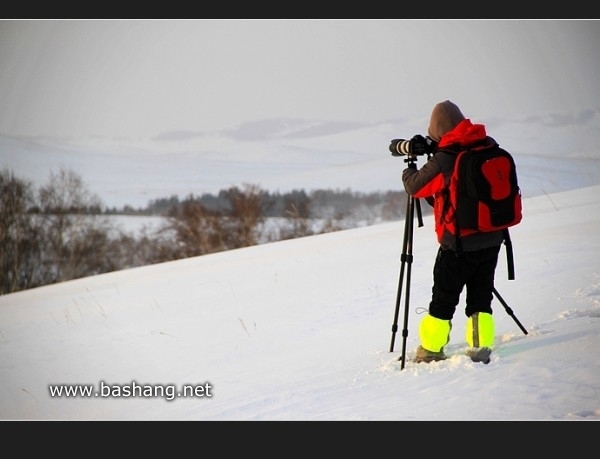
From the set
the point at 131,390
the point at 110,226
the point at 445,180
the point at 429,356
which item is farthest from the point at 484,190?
the point at 110,226

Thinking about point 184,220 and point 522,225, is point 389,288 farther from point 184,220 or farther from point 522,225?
point 184,220

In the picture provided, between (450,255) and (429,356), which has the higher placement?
(450,255)

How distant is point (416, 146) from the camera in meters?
4.25

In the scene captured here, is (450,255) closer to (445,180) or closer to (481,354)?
(445,180)

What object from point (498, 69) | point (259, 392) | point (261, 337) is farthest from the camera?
point (498, 69)

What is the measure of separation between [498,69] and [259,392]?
4219 centimetres

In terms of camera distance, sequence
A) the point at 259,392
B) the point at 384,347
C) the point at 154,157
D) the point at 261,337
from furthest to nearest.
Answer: the point at 154,157
the point at 261,337
the point at 384,347
the point at 259,392

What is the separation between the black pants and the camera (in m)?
0.74

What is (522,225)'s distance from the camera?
35.3 feet

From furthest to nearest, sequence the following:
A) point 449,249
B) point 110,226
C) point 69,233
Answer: point 110,226, point 69,233, point 449,249

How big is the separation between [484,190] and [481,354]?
1.14m

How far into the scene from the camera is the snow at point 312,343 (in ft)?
12.3

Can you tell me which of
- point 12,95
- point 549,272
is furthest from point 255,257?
point 12,95

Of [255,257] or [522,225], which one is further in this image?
[255,257]
